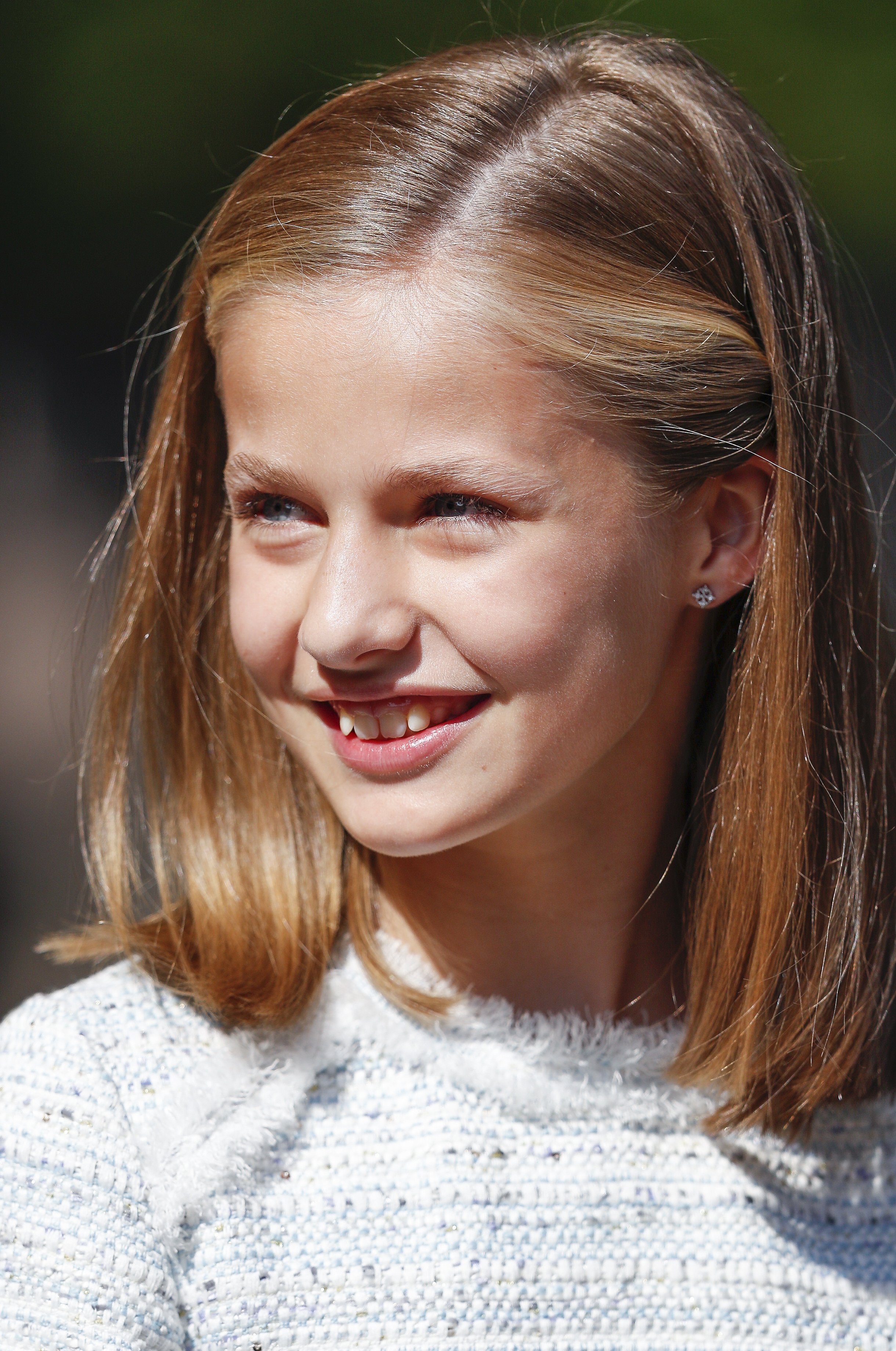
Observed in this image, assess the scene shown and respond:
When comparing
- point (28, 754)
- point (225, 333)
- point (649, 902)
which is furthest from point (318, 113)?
point (28, 754)

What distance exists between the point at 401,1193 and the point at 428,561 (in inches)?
28.7

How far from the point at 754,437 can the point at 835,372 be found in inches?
8.1

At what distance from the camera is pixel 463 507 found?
4.83 ft

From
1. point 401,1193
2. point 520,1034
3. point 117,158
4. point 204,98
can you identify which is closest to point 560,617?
point 520,1034

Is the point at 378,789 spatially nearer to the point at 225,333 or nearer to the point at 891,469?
the point at 225,333

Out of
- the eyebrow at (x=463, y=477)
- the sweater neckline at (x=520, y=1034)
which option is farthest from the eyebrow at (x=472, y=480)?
the sweater neckline at (x=520, y=1034)

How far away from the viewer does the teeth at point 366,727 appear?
1.54m

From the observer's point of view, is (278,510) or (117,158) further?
(117,158)

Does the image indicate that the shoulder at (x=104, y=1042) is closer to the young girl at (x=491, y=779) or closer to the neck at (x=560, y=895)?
the young girl at (x=491, y=779)

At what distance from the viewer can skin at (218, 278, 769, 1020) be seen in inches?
56.7

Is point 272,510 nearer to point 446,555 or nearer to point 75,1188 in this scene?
point 446,555

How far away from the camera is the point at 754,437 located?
1.68 meters

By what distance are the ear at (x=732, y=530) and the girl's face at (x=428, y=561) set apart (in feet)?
0.33

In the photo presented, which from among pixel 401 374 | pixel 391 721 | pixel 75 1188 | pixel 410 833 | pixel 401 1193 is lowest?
pixel 401 1193
